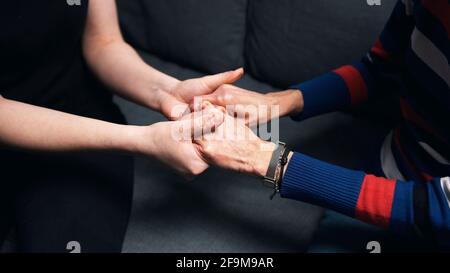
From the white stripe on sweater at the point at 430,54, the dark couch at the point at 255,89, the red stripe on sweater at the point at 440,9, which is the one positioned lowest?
the dark couch at the point at 255,89

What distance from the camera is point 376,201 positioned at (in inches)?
29.9

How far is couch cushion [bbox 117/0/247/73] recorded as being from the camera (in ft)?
4.12

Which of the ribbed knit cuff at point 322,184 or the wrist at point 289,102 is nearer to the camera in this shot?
the ribbed knit cuff at point 322,184

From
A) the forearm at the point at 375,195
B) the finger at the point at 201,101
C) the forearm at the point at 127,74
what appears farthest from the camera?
the forearm at the point at 127,74

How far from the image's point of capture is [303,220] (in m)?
1.00

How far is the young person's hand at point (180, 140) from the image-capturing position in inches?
33.0

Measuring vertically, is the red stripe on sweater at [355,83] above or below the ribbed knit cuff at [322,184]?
above

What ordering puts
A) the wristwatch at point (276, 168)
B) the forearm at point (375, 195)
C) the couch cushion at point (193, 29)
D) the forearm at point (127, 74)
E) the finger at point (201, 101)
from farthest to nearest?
the couch cushion at point (193, 29), the forearm at point (127, 74), the finger at point (201, 101), the wristwatch at point (276, 168), the forearm at point (375, 195)

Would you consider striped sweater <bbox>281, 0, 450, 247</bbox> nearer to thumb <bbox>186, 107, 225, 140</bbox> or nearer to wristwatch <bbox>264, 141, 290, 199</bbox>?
wristwatch <bbox>264, 141, 290, 199</bbox>

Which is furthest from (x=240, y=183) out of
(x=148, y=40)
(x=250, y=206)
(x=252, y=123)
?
(x=148, y=40)

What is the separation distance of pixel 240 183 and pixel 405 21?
1.60 ft

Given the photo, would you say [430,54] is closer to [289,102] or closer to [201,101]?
[289,102]

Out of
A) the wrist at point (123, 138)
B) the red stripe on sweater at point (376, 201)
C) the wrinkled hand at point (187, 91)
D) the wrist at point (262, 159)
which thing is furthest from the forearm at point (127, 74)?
the red stripe on sweater at point (376, 201)

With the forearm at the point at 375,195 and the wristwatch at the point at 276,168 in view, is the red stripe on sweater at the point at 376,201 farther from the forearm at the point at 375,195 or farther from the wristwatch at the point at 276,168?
the wristwatch at the point at 276,168
